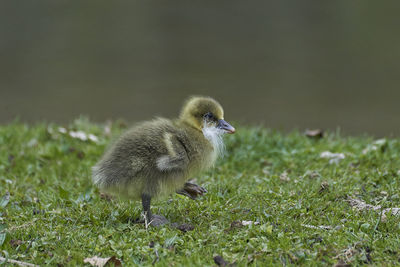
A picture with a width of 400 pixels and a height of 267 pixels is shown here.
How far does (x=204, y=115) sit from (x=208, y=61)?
1612cm

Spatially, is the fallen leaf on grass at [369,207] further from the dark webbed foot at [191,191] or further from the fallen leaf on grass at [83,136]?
the fallen leaf on grass at [83,136]

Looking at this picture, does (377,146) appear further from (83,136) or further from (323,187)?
(83,136)

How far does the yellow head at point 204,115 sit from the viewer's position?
5.32 meters

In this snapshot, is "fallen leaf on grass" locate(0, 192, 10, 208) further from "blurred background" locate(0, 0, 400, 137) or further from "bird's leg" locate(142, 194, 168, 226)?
"blurred background" locate(0, 0, 400, 137)

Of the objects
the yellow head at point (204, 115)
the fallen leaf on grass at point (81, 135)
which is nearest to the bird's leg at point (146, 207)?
the yellow head at point (204, 115)

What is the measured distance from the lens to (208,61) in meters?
21.2

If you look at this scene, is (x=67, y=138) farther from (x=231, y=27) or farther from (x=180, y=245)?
(x=231, y=27)

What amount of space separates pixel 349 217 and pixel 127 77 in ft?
48.9

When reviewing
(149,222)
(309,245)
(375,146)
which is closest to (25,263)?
(149,222)

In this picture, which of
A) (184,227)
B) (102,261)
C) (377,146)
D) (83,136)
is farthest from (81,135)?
(102,261)

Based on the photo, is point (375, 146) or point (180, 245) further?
point (375, 146)

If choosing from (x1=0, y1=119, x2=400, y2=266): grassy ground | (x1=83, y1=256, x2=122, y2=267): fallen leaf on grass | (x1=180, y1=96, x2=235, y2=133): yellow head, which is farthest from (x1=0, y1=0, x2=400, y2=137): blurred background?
(x1=83, y1=256, x2=122, y2=267): fallen leaf on grass

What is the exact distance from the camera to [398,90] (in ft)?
55.5

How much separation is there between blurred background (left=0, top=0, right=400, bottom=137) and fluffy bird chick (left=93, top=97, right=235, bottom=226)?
19.6 feet
